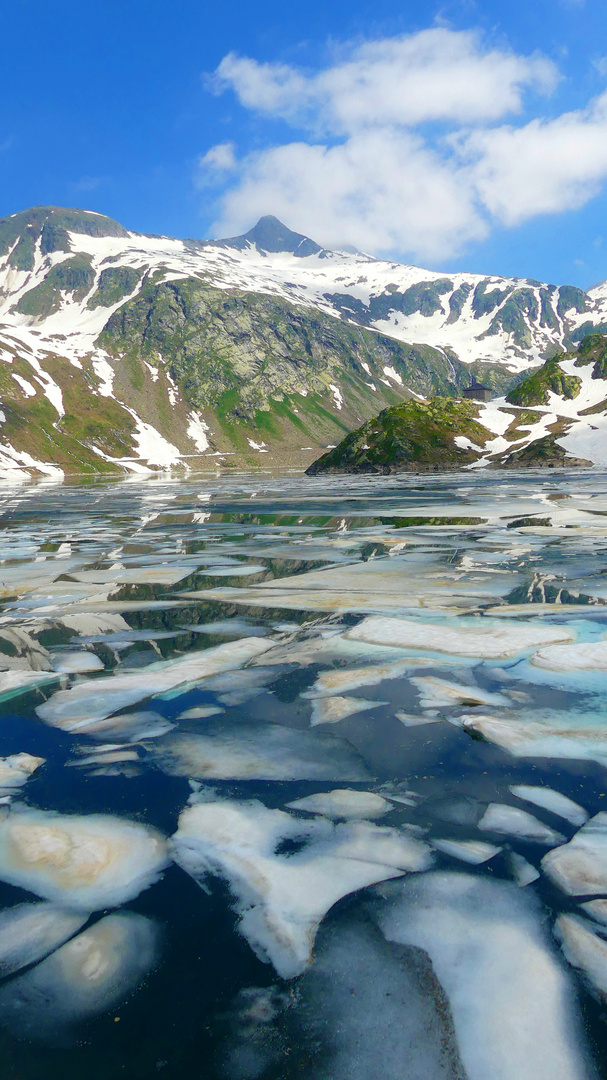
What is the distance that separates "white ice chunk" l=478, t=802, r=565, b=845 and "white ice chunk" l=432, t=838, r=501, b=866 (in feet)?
0.61

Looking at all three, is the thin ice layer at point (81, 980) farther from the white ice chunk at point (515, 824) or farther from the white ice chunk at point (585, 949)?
the white ice chunk at point (515, 824)

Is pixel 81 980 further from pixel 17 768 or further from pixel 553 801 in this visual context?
Result: pixel 553 801

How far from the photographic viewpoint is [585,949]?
3.08 m

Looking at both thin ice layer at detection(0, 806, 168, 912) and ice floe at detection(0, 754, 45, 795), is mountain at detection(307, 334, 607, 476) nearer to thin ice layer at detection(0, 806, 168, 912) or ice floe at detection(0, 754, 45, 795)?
ice floe at detection(0, 754, 45, 795)

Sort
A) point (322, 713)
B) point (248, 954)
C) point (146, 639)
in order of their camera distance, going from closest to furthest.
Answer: point (248, 954) < point (322, 713) < point (146, 639)

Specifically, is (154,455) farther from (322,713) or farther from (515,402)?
(322,713)

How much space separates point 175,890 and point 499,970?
75.8 inches

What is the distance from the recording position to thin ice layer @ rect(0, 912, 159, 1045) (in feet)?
9.09

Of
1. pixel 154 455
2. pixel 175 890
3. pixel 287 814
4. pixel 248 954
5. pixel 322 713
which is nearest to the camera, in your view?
pixel 248 954

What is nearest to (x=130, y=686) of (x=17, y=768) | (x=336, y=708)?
(x=17, y=768)

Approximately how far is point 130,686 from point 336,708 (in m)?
2.55

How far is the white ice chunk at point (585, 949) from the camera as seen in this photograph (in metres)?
2.90

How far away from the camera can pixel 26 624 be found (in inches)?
389

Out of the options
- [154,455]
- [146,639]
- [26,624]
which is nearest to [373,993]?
[146,639]
